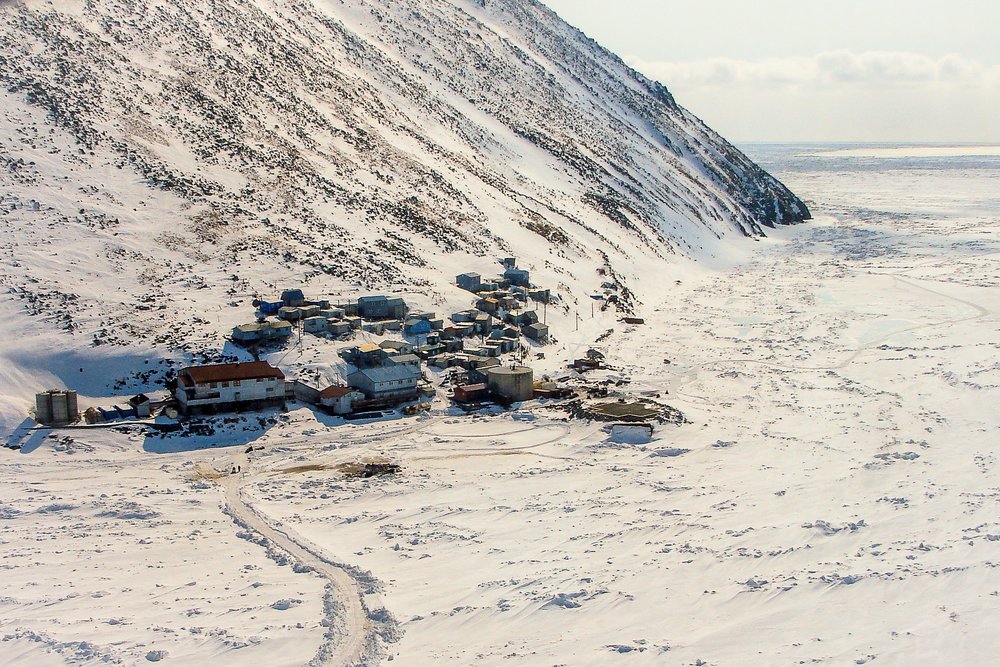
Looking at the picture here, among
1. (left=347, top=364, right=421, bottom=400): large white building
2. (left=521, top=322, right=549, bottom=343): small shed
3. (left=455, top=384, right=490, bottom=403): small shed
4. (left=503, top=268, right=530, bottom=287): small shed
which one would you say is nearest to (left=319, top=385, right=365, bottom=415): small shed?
(left=347, top=364, right=421, bottom=400): large white building

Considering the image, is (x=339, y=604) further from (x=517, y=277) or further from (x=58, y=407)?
(x=517, y=277)

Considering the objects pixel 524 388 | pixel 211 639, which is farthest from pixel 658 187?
pixel 211 639

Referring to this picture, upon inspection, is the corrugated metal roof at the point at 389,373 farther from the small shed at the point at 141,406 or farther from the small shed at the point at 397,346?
the small shed at the point at 141,406

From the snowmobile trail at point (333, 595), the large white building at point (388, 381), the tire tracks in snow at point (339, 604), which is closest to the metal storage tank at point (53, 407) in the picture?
the snowmobile trail at point (333, 595)

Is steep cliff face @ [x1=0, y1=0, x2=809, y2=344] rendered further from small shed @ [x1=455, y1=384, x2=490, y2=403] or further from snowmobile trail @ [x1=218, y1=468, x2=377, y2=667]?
snowmobile trail @ [x1=218, y1=468, x2=377, y2=667]

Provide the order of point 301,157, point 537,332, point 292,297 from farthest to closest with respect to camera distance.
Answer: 1. point 301,157
2. point 537,332
3. point 292,297

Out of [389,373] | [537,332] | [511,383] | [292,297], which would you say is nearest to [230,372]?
[389,373]
